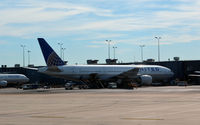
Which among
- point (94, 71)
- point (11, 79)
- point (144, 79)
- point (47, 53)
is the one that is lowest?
point (11, 79)

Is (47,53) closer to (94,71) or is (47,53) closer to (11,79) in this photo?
(94,71)

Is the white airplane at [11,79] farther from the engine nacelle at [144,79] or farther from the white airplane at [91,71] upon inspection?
the engine nacelle at [144,79]

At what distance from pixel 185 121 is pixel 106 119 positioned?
12.0 feet

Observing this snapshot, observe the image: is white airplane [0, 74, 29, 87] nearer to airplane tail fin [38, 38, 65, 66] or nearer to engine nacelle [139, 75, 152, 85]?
airplane tail fin [38, 38, 65, 66]

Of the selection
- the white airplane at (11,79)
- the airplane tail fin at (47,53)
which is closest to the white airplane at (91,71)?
the airplane tail fin at (47,53)

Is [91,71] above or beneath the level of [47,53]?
beneath

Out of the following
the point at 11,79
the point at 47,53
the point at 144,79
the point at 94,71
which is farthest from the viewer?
the point at 11,79

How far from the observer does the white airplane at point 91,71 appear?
79938 mm

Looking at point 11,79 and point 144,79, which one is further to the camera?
point 11,79

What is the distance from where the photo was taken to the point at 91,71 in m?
86.5

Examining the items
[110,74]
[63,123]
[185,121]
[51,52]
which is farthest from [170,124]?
[110,74]

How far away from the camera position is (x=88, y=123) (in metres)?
18.9

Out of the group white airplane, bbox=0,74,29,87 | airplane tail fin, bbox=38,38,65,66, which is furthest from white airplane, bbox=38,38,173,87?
white airplane, bbox=0,74,29,87

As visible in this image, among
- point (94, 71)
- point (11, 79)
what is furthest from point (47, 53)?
point (11, 79)
